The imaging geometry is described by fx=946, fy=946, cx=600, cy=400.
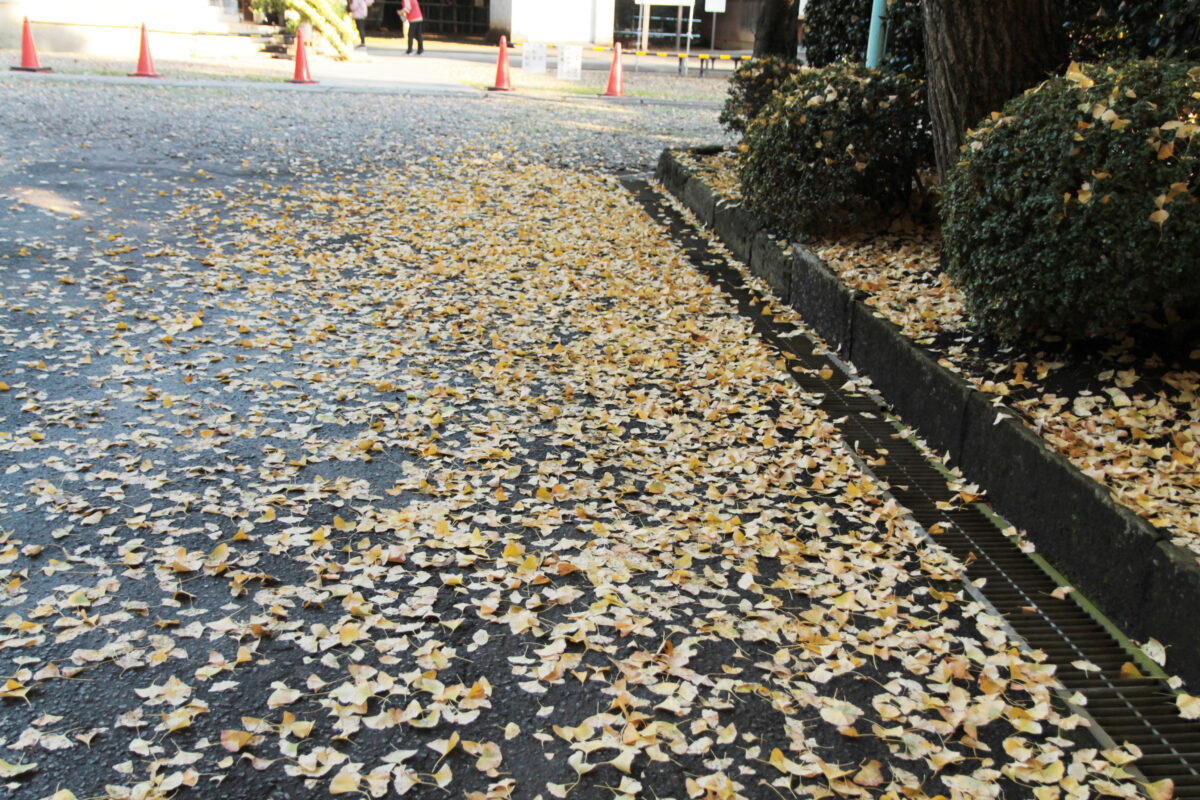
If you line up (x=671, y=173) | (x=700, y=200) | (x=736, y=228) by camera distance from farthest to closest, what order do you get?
(x=671, y=173) → (x=700, y=200) → (x=736, y=228)

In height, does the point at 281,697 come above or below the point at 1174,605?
below

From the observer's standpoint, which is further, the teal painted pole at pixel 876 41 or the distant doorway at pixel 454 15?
the distant doorway at pixel 454 15

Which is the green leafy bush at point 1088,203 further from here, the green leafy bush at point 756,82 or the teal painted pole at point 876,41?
the green leafy bush at point 756,82

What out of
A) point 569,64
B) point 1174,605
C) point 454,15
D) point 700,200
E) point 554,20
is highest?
point 454,15

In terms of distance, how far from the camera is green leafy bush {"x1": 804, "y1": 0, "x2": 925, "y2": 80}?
22.7 feet

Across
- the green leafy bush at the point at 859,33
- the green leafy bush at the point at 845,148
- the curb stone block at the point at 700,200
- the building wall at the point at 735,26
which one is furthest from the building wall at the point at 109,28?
the building wall at the point at 735,26

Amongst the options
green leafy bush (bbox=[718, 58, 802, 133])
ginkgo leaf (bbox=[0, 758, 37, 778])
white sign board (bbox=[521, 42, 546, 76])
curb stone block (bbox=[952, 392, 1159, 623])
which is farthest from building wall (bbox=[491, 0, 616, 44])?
ginkgo leaf (bbox=[0, 758, 37, 778])

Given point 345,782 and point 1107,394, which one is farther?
point 1107,394

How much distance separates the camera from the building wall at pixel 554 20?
29953 millimetres

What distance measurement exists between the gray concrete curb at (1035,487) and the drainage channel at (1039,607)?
0.09 m

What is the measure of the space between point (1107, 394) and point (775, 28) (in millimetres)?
7514

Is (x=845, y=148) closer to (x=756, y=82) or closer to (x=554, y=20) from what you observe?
(x=756, y=82)

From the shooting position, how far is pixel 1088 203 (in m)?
3.66

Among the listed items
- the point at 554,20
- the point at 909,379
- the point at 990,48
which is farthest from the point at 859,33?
the point at 554,20
